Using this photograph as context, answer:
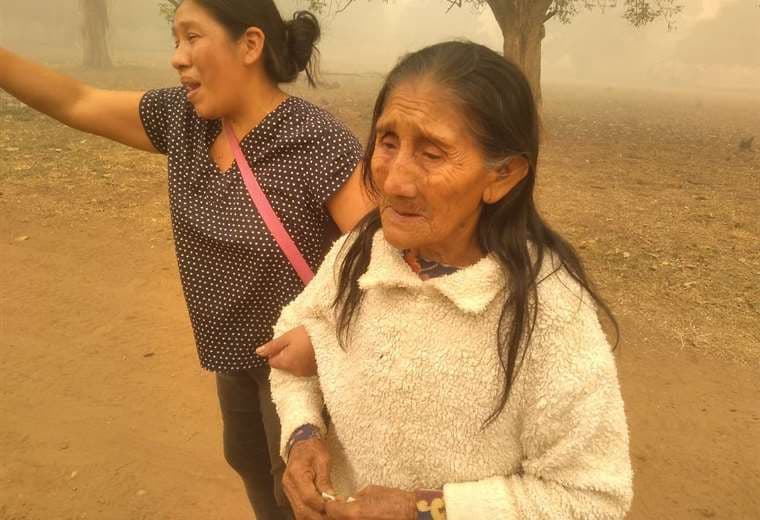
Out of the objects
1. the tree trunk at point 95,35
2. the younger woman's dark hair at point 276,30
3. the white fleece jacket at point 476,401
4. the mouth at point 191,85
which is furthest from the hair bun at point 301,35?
the tree trunk at point 95,35

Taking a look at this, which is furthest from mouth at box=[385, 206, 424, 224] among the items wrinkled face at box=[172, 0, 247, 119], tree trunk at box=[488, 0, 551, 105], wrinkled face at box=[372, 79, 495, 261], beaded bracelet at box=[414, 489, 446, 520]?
tree trunk at box=[488, 0, 551, 105]

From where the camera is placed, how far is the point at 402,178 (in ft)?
4.22

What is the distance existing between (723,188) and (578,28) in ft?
221

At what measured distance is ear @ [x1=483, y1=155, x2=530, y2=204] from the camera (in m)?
1.31

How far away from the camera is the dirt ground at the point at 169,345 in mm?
3150

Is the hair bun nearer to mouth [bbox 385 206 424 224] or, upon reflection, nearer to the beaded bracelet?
mouth [bbox 385 206 424 224]

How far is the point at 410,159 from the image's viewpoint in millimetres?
1294

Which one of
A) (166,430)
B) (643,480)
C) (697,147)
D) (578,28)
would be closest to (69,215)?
(166,430)

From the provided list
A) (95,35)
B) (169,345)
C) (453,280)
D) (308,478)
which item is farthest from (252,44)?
(95,35)

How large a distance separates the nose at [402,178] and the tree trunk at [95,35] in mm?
27599

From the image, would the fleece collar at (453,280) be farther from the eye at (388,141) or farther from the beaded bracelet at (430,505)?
the beaded bracelet at (430,505)

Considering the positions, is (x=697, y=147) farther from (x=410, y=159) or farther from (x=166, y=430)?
(x=410, y=159)

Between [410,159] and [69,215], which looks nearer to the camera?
[410,159]

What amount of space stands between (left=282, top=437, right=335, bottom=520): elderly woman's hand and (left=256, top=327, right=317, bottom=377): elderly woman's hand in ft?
0.56
